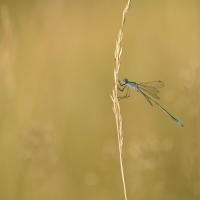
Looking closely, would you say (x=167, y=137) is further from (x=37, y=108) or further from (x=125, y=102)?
(x=37, y=108)

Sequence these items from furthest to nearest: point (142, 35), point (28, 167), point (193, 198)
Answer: point (142, 35) → point (28, 167) → point (193, 198)

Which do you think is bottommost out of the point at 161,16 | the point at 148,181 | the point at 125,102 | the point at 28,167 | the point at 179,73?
the point at 148,181

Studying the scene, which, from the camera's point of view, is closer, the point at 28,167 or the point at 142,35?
the point at 28,167

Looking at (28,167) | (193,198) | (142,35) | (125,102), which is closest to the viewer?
(193,198)

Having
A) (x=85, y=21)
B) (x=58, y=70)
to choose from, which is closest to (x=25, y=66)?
(x=58, y=70)

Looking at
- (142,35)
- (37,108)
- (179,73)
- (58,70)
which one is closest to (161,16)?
Result: (142,35)

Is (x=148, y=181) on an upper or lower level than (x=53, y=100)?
lower
